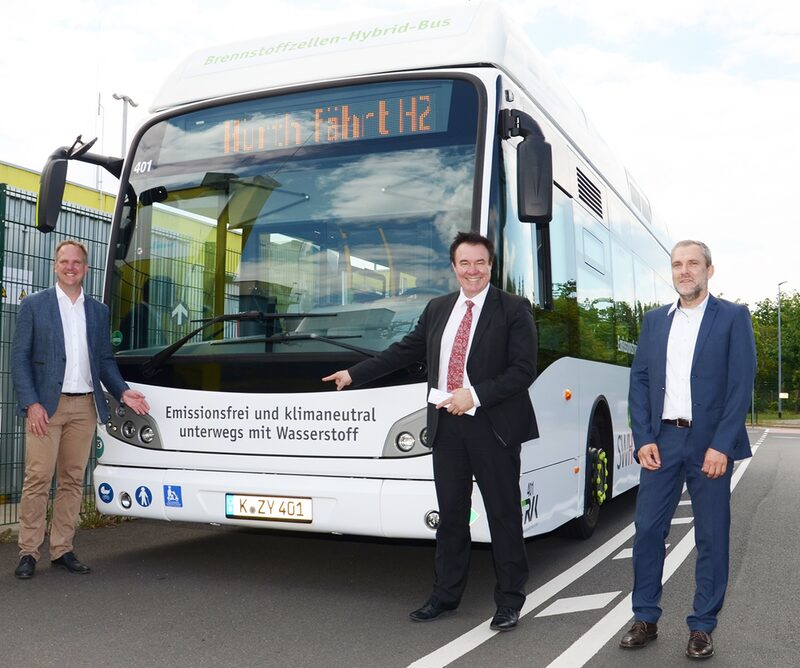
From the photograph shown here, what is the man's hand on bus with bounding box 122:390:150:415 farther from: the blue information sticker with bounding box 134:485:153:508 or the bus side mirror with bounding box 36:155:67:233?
the bus side mirror with bounding box 36:155:67:233

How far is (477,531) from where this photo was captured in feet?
16.4

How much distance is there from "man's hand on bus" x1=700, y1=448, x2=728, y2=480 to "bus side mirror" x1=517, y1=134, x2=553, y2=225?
145 centimetres

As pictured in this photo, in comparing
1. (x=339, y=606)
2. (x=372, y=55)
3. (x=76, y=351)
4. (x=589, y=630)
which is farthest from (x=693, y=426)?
(x=76, y=351)

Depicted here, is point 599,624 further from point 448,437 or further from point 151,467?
point 151,467

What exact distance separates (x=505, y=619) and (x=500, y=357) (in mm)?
1318

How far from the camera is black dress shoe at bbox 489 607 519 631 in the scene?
4.79 meters

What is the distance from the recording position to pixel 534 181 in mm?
4992

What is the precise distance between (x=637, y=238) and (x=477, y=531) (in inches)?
208

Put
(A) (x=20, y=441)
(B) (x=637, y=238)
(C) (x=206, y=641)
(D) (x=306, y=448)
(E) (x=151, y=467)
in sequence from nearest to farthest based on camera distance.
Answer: (C) (x=206, y=641), (D) (x=306, y=448), (E) (x=151, y=467), (A) (x=20, y=441), (B) (x=637, y=238)

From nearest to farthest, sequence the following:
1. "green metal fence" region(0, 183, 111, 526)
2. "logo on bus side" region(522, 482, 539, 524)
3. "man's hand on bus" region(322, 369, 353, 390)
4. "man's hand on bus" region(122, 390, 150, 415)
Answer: "man's hand on bus" region(322, 369, 353, 390) < "logo on bus side" region(522, 482, 539, 524) < "man's hand on bus" region(122, 390, 150, 415) < "green metal fence" region(0, 183, 111, 526)

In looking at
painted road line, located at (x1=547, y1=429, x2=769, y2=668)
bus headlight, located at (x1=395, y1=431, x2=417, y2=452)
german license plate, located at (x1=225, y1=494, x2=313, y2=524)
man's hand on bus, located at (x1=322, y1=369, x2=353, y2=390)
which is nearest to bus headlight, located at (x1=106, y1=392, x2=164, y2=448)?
german license plate, located at (x1=225, y1=494, x2=313, y2=524)

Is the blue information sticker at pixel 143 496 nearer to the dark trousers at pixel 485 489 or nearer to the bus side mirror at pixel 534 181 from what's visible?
A: the dark trousers at pixel 485 489

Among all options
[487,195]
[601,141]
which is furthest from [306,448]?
[601,141]

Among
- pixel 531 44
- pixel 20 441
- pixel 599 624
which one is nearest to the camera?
pixel 599 624
